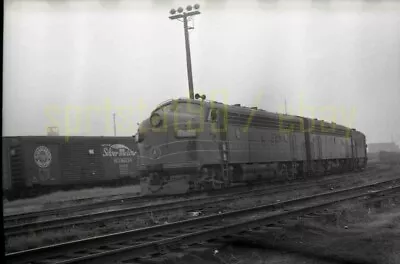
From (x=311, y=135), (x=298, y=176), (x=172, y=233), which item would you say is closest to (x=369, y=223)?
(x=172, y=233)

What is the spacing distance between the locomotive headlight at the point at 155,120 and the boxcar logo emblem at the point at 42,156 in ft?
26.0

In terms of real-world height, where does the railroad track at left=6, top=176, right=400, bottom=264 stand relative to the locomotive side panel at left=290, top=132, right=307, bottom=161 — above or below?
below

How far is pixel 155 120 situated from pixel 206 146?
6.51 ft

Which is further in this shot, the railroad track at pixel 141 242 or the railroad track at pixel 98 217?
the railroad track at pixel 98 217

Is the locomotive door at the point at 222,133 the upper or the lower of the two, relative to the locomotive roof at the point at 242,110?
lower

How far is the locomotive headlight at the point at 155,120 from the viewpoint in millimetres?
13477

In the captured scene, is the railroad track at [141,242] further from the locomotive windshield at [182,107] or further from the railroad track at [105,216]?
the locomotive windshield at [182,107]

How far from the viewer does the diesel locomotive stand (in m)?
13.0

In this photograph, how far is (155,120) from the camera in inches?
535

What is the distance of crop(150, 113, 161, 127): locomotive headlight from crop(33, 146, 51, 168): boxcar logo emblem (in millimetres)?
7926

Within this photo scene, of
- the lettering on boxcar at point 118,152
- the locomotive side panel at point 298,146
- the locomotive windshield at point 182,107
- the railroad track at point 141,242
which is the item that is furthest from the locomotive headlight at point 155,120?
the lettering on boxcar at point 118,152

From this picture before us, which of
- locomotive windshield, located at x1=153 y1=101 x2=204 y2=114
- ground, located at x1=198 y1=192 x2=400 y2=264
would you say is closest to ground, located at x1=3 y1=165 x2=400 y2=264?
ground, located at x1=198 y1=192 x2=400 y2=264

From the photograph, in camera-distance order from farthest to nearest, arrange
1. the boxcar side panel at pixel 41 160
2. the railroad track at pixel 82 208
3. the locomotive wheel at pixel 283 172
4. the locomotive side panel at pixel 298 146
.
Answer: the locomotive side panel at pixel 298 146
the boxcar side panel at pixel 41 160
the locomotive wheel at pixel 283 172
the railroad track at pixel 82 208

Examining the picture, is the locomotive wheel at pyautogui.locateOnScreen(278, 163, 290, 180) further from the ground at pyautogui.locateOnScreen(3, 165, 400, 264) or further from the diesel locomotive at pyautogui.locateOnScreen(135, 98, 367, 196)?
the ground at pyautogui.locateOnScreen(3, 165, 400, 264)
